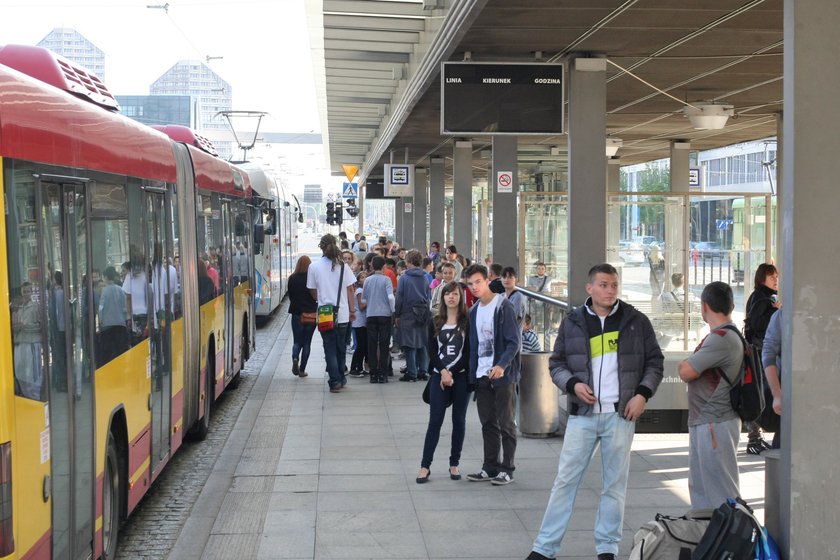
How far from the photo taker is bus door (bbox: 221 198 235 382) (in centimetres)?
1375

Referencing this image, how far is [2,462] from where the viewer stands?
4402mm

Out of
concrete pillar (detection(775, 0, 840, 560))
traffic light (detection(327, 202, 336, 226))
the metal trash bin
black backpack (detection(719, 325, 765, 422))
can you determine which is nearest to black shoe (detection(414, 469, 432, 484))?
the metal trash bin

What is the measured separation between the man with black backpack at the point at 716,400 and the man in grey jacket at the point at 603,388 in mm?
260

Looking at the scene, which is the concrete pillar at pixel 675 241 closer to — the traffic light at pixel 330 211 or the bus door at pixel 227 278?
the bus door at pixel 227 278

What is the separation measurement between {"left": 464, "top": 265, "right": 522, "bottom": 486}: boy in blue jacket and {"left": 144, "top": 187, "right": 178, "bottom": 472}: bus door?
2352 millimetres

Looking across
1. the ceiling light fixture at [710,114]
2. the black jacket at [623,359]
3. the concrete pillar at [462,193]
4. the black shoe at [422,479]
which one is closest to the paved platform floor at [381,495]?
the black shoe at [422,479]

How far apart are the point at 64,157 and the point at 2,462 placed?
1821 millimetres

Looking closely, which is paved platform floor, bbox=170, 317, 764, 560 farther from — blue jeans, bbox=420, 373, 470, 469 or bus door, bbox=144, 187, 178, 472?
bus door, bbox=144, 187, 178, 472

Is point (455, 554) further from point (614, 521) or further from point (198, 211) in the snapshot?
point (198, 211)

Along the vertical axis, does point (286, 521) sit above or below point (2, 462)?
below

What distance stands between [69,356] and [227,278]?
859 centimetres

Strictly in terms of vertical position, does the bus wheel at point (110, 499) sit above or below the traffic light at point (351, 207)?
below

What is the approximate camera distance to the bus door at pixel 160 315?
27.8ft

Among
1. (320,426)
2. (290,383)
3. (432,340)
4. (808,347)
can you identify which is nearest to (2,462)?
(808,347)
